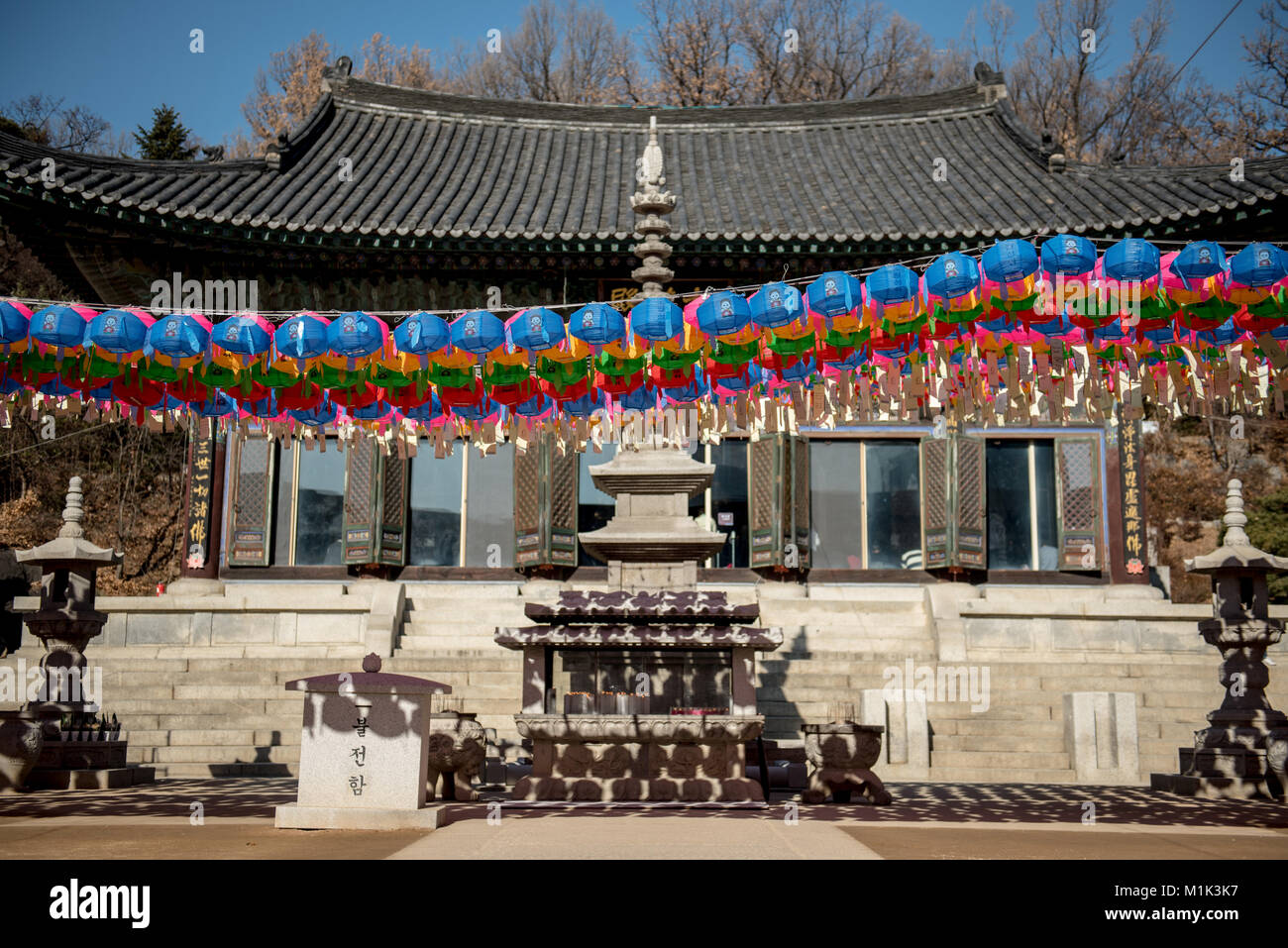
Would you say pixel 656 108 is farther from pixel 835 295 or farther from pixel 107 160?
pixel 835 295

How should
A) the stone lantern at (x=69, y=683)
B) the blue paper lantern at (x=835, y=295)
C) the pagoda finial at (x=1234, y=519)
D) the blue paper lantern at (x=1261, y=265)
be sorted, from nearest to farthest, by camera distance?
the blue paper lantern at (x=1261, y=265)
the blue paper lantern at (x=835, y=295)
the stone lantern at (x=69, y=683)
the pagoda finial at (x=1234, y=519)

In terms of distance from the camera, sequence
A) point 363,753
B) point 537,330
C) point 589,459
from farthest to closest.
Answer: point 589,459
point 537,330
point 363,753

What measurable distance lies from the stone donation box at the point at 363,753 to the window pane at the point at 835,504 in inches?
509

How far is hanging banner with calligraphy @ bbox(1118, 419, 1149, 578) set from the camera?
18812 mm

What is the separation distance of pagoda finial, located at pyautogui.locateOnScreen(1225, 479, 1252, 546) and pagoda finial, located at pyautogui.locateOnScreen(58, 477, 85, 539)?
11.8 m

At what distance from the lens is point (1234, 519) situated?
11703 millimetres

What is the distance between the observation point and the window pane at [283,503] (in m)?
19.4

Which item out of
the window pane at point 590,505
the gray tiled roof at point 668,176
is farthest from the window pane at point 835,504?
the gray tiled roof at point 668,176

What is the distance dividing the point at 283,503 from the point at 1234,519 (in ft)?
48.2

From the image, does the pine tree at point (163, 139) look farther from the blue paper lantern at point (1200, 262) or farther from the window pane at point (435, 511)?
the blue paper lantern at point (1200, 262)

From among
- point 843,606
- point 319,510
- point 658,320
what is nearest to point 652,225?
point 658,320

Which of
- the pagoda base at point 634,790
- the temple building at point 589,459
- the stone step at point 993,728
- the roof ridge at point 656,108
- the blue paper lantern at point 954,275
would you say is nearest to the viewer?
the blue paper lantern at point 954,275

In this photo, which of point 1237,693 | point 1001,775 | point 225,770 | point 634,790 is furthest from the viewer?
point 225,770

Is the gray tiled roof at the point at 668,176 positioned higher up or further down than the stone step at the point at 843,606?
higher up
